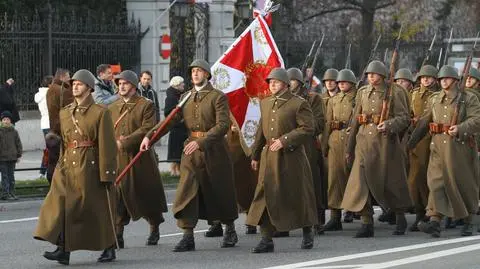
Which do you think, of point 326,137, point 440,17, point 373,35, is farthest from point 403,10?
point 326,137

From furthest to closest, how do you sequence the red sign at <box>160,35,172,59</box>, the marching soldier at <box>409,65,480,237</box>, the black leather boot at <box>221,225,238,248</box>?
the red sign at <box>160,35,172,59</box> < the marching soldier at <box>409,65,480,237</box> < the black leather boot at <box>221,225,238,248</box>

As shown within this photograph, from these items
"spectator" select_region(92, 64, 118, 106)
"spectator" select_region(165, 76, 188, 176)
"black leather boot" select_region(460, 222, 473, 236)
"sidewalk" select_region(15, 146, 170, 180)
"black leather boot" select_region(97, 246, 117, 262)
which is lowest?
"sidewalk" select_region(15, 146, 170, 180)

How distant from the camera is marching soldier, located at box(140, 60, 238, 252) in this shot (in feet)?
46.4

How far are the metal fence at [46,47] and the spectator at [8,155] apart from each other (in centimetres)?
710

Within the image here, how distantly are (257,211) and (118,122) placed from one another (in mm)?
1693

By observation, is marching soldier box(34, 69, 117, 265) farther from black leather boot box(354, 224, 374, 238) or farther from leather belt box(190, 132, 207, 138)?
black leather boot box(354, 224, 374, 238)

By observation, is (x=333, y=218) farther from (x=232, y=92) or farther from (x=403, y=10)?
(x=403, y=10)

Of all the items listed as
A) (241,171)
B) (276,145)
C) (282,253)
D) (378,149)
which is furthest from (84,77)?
(378,149)

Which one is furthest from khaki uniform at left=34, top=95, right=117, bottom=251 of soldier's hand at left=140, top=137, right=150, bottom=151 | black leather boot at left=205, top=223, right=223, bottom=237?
black leather boot at left=205, top=223, right=223, bottom=237

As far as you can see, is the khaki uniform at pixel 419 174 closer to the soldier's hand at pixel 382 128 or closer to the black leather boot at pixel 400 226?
the black leather boot at pixel 400 226

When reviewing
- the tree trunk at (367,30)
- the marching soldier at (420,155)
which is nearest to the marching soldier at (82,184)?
the marching soldier at (420,155)

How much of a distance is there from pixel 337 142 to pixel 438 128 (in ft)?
4.08

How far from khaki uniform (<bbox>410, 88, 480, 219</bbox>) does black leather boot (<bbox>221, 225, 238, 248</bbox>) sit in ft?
7.63

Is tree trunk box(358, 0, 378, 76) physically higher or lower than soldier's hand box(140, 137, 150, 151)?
higher
